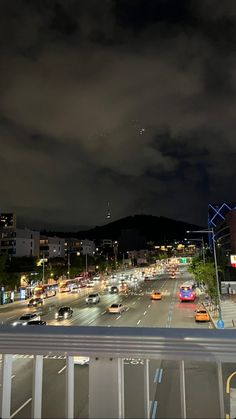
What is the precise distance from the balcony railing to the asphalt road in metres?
0.10

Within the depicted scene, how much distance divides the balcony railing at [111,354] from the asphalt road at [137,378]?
101 millimetres

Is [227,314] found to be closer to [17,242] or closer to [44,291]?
[44,291]

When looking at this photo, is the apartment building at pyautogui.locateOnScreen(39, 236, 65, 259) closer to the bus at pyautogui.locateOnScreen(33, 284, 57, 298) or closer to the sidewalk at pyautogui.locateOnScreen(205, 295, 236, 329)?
the bus at pyautogui.locateOnScreen(33, 284, 57, 298)

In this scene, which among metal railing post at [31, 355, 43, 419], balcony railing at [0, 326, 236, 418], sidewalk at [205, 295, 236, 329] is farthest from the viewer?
sidewalk at [205, 295, 236, 329]

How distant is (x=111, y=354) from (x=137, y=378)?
5.60 ft

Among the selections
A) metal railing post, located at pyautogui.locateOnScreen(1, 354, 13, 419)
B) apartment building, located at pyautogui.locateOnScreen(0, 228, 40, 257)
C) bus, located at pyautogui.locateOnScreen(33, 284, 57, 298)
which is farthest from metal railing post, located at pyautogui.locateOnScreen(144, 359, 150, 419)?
apartment building, located at pyautogui.locateOnScreen(0, 228, 40, 257)

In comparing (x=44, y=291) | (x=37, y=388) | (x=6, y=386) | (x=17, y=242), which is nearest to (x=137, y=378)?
(x=37, y=388)

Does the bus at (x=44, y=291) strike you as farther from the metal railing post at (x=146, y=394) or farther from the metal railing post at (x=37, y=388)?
the metal railing post at (x=146, y=394)

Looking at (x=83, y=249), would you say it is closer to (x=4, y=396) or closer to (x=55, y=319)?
(x=55, y=319)

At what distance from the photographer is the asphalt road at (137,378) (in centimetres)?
313

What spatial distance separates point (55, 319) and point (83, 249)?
352 feet

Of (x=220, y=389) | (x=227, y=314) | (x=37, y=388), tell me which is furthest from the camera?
(x=227, y=314)

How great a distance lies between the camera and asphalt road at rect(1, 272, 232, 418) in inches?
123

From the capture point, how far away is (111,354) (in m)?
2.89
